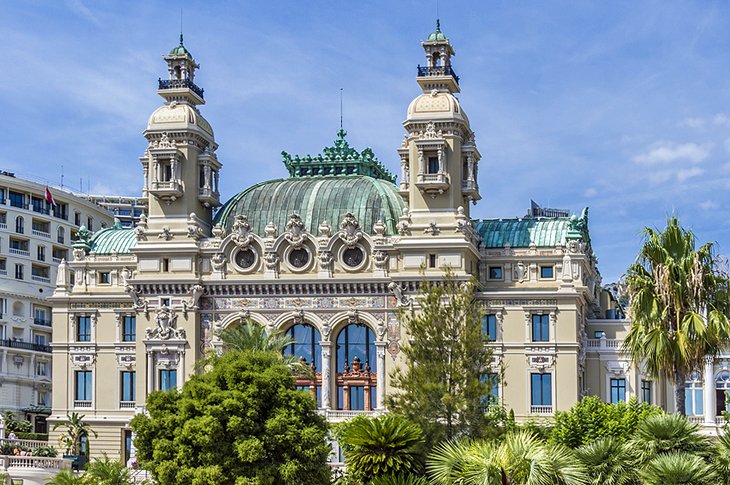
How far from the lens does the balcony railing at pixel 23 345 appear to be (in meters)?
134

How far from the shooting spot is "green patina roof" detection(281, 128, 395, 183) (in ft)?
391

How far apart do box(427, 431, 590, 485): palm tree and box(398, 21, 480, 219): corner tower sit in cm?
5023

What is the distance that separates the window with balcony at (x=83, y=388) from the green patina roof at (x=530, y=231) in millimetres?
32095

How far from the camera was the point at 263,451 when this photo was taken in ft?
255

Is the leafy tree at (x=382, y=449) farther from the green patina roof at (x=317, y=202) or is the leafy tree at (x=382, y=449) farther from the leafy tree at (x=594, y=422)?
the green patina roof at (x=317, y=202)

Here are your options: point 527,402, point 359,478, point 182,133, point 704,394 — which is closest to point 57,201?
point 182,133

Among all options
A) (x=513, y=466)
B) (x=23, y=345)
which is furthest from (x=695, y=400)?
(x=23, y=345)

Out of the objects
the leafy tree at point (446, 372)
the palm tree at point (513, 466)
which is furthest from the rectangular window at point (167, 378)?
the palm tree at point (513, 466)

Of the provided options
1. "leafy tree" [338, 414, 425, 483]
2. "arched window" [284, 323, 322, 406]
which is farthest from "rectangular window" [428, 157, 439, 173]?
"leafy tree" [338, 414, 425, 483]

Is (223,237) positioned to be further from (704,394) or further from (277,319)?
(704,394)

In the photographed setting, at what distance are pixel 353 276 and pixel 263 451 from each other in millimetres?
34075

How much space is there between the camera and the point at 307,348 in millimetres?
111625

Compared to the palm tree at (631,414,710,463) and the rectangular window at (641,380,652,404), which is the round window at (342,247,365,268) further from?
the palm tree at (631,414,710,463)

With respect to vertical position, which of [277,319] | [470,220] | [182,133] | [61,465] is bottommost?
[61,465]
